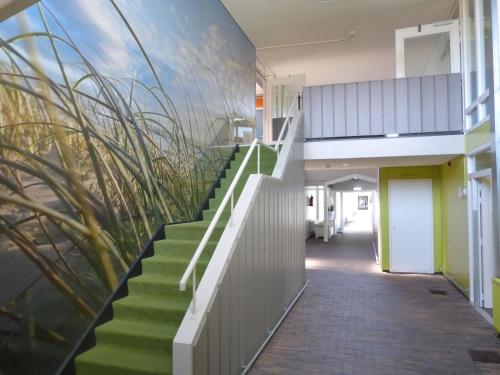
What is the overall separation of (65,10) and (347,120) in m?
4.39

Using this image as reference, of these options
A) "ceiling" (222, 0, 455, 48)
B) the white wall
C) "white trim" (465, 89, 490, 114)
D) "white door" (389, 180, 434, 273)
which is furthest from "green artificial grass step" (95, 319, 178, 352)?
"white door" (389, 180, 434, 273)

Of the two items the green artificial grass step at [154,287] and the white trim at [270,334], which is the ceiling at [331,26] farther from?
the white trim at [270,334]

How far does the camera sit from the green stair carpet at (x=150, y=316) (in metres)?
2.76

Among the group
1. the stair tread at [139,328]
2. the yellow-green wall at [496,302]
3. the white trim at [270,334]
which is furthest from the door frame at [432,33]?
the stair tread at [139,328]

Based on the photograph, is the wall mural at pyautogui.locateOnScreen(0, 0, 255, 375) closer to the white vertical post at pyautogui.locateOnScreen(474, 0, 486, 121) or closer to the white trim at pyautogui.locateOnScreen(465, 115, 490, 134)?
the white trim at pyautogui.locateOnScreen(465, 115, 490, 134)

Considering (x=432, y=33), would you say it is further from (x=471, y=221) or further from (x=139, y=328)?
(x=139, y=328)

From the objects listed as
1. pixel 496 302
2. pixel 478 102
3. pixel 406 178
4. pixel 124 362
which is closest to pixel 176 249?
pixel 124 362

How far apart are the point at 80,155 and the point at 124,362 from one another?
169 cm

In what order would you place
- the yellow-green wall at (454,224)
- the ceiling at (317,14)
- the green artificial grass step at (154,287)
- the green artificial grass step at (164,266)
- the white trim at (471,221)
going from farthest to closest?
the ceiling at (317,14) → the yellow-green wall at (454,224) → the white trim at (471,221) → the green artificial grass step at (164,266) → the green artificial grass step at (154,287)

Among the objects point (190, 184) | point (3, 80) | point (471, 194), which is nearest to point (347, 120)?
point (471, 194)

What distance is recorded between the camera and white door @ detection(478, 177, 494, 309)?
16.0 feet

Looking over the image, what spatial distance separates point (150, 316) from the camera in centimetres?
318

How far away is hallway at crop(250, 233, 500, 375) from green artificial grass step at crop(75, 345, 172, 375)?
0.97m

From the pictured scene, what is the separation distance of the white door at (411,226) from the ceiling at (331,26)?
3.14m
